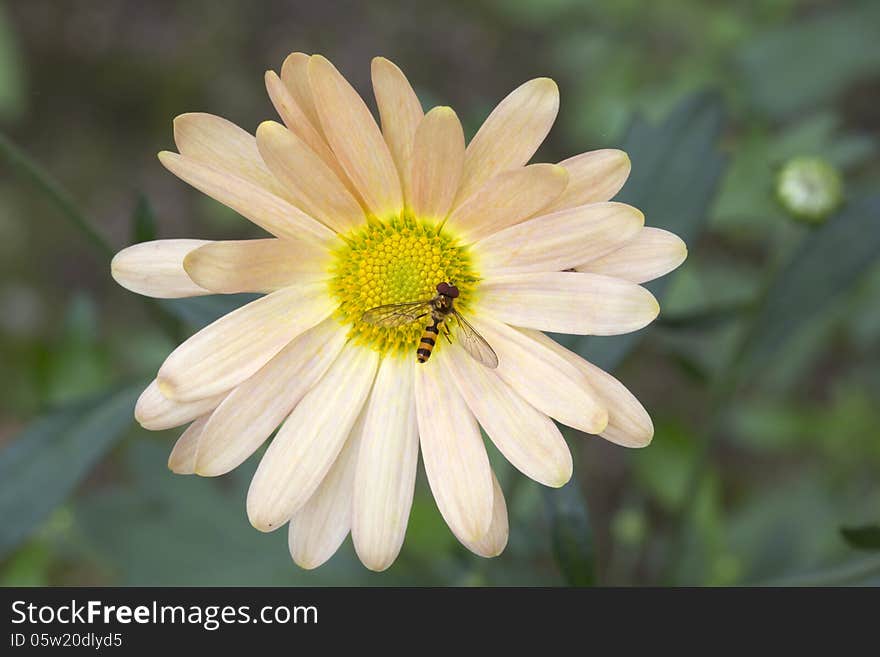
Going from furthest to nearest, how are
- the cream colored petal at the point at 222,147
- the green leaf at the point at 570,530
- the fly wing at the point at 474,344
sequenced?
the green leaf at the point at 570,530, the fly wing at the point at 474,344, the cream colored petal at the point at 222,147

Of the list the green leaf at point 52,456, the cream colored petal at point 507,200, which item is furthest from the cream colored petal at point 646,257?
the green leaf at point 52,456

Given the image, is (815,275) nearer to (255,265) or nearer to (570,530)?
(570,530)

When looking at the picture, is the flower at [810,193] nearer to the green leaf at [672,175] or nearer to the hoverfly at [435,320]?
the green leaf at [672,175]

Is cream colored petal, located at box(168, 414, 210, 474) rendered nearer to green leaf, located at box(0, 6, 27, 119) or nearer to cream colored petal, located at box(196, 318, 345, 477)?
cream colored petal, located at box(196, 318, 345, 477)

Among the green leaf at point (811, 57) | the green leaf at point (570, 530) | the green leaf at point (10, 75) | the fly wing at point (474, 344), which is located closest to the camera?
the fly wing at point (474, 344)

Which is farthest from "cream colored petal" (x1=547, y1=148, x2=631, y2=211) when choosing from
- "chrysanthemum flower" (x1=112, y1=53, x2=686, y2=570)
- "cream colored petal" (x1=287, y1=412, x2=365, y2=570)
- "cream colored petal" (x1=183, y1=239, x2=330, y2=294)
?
"cream colored petal" (x1=287, y1=412, x2=365, y2=570)

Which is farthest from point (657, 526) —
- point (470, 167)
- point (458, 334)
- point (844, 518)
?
point (470, 167)

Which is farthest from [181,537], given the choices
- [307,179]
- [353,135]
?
[353,135]
